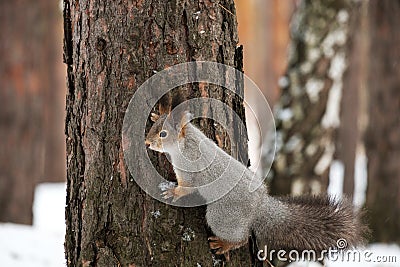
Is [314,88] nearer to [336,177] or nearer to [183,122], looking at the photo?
[336,177]

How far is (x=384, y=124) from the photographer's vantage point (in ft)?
20.4

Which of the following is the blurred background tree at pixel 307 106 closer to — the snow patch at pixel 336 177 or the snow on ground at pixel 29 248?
the snow patch at pixel 336 177

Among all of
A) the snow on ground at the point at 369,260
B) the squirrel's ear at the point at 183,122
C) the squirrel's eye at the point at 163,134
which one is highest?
the squirrel's ear at the point at 183,122

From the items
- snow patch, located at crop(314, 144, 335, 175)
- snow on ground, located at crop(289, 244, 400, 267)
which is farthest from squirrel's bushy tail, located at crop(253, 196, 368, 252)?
snow patch, located at crop(314, 144, 335, 175)

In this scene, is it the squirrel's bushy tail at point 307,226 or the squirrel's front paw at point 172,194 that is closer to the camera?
the squirrel's front paw at point 172,194

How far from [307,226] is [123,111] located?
994 millimetres

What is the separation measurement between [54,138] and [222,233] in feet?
31.0

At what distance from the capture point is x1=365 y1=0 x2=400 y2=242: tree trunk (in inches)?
241

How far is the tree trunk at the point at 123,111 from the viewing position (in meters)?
2.83

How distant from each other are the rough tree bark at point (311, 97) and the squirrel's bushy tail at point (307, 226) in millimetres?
2916

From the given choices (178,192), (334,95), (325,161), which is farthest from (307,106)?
(178,192)

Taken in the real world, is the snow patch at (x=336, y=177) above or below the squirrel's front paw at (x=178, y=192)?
below

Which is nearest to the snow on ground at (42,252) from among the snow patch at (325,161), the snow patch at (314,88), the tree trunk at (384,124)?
the tree trunk at (384,124)

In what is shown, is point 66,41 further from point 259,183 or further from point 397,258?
point 397,258
